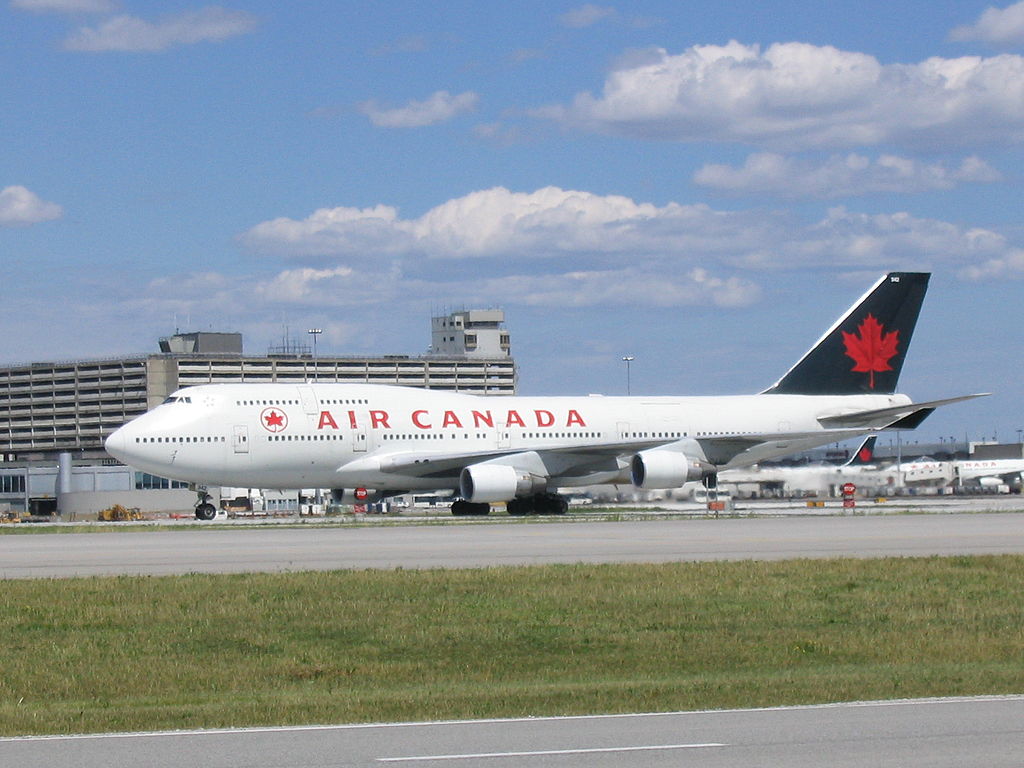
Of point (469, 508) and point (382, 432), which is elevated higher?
→ point (382, 432)

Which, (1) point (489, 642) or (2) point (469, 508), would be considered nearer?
(1) point (489, 642)

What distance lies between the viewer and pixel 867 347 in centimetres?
6347

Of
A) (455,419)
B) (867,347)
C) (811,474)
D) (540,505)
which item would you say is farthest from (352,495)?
(867,347)

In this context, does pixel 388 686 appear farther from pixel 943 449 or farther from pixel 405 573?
pixel 943 449

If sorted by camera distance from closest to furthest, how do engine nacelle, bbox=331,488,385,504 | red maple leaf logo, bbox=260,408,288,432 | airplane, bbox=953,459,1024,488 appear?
red maple leaf logo, bbox=260,408,288,432
engine nacelle, bbox=331,488,385,504
airplane, bbox=953,459,1024,488

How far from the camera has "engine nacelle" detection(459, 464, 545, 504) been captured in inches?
2061

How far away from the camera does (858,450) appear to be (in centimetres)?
6519

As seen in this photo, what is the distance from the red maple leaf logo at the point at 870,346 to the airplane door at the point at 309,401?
23.1m

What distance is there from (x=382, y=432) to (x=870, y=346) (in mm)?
21919

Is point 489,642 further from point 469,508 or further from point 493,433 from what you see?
point 493,433

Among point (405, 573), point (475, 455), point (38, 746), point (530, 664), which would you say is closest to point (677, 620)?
point (530, 664)

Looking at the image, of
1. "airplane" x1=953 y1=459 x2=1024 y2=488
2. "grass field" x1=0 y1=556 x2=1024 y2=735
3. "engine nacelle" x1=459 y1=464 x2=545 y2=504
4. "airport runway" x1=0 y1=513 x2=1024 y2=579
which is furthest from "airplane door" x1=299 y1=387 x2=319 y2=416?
"airplane" x1=953 y1=459 x2=1024 y2=488

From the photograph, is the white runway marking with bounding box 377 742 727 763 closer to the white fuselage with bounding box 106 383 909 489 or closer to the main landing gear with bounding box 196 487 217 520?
the white fuselage with bounding box 106 383 909 489

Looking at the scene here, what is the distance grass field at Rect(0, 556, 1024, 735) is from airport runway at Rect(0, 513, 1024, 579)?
382 centimetres
